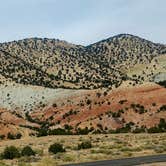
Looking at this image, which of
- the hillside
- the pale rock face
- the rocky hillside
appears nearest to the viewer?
the hillside

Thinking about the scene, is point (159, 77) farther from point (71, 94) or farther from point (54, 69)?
point (71, 94)

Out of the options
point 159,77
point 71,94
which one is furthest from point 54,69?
point 71,94

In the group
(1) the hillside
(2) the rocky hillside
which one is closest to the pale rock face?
(1) the hillside

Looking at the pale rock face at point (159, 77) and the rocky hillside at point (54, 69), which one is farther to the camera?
the pale rock face at point (159, 77)

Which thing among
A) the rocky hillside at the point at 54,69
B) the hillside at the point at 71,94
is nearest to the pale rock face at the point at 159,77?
the hillside at the point at 71,94

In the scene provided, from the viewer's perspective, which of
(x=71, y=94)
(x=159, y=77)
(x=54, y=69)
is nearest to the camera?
(x=71, y=94)

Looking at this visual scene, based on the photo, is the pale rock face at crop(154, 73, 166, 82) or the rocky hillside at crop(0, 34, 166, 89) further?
the pale rock face at crop(154, 73, 166, 82)

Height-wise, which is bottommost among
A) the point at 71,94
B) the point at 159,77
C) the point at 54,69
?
the point at 71,94

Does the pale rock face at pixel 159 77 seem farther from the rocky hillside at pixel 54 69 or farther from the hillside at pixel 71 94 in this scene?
the rocky hillside at pixel 54 69

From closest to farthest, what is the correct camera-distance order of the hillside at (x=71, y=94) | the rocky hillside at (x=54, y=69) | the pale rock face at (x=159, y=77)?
the hillside at (x=71, y=94)
the rocky hillside at (x=54, y=69)
the pale rock face at (x=159, y=77)

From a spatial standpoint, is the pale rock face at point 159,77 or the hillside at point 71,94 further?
the pale rock face at point 159,77

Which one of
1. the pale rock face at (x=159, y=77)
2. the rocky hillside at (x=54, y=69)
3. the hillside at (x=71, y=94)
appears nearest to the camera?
the hillside at (x=71, y=94)

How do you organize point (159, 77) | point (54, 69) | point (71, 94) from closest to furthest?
1. point (71, 94)
2. point (159, 77)
3. point (54, 69)

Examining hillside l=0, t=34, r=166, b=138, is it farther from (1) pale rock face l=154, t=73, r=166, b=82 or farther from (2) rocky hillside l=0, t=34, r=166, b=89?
(1) pale rock face l=154, t=73, r=166, b=82
